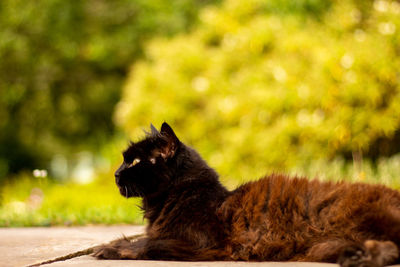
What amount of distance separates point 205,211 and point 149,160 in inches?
20.5

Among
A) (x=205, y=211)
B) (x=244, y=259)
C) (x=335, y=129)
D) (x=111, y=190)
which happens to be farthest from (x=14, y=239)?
(x=111, y=190)

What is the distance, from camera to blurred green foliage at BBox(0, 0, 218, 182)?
14.3m

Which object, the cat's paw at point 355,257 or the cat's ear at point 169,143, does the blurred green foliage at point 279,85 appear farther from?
the cat's paw at point 355,257

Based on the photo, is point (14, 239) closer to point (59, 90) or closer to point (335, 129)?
point (335, 129)

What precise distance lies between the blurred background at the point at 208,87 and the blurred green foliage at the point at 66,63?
4 cm

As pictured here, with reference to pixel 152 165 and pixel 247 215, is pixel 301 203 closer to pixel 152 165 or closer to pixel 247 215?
pixel 247 215

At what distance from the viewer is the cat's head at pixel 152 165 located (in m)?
3.23

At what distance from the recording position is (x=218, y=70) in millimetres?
10102

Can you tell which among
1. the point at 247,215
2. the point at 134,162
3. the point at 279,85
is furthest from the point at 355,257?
the point at 279,85

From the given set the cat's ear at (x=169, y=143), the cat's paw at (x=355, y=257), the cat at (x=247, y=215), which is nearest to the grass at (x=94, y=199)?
the cat at (x=247, y=215)

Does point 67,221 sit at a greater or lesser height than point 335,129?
lesser

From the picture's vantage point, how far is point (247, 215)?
2.96 m

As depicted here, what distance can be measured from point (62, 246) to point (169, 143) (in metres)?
1.18

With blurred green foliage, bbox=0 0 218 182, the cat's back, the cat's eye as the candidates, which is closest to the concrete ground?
the cat's back
